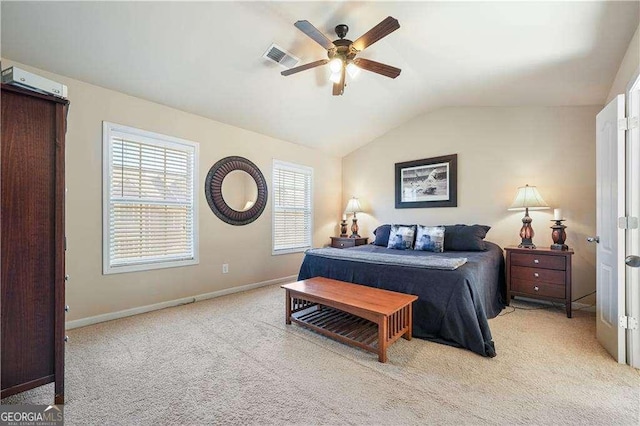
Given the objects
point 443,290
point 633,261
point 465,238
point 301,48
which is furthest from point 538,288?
point 301,48

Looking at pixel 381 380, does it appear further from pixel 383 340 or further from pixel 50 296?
A: pixel 50 296

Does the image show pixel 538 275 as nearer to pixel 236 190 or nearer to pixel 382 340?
pixel 382 340

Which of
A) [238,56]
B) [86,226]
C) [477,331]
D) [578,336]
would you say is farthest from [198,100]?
[578,336]

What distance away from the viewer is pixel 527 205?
11.2ft

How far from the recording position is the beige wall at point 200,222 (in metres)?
2.71

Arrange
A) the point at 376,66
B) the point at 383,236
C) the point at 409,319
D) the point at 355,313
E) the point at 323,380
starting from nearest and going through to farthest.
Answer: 1. the point at 323,380
2. the point at 355,313
3. the point at 409,319
4. the point at 376,66
5. the point at 383,236

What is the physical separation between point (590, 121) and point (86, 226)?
224 inches

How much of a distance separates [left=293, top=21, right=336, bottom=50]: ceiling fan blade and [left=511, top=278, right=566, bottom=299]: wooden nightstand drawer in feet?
10.7

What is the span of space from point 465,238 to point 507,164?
4.11 ft

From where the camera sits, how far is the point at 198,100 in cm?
333

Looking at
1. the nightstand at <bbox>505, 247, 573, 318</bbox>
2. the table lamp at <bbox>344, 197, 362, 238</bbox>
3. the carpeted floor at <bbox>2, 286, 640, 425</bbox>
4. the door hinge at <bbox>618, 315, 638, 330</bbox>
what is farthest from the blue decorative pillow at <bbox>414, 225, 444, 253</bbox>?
the door hinge at <bbox>618, 315, 638, 330</bbox>

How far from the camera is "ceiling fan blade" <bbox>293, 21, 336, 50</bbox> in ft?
6.52

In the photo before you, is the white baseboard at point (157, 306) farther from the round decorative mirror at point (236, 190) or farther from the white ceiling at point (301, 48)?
the white ceiling at point (301, 48)

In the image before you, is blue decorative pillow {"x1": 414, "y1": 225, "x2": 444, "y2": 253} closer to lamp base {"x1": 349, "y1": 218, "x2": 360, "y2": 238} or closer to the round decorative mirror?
lamp base {"x1": 349, "y1": 218, "x2": 360, "y2": 238}
